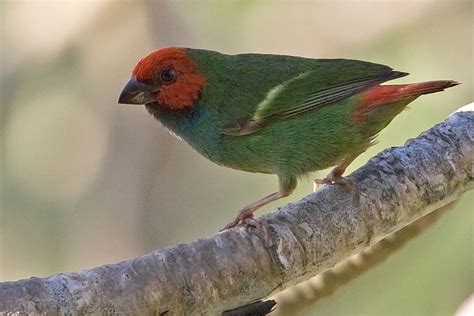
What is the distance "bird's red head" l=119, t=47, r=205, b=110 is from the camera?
380 cm

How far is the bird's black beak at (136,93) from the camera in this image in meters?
3.76

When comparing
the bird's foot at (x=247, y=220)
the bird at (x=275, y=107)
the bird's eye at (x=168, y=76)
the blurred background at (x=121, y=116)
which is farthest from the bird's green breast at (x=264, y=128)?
the blurred background at (x=121, y=116)

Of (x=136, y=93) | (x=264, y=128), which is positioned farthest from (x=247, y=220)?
(x=136, y=93)

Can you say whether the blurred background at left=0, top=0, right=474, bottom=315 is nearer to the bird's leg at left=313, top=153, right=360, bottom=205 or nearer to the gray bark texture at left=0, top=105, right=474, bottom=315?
the bird's leg at left=313, top=153, right=360, bottom=205

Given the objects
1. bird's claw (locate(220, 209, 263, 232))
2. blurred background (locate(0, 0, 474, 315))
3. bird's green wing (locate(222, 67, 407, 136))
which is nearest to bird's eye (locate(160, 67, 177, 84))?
bird's green wing (locate(222, 67, 407, 136))

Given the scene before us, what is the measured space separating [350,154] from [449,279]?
2.44 metres

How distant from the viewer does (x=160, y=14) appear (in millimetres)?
6430

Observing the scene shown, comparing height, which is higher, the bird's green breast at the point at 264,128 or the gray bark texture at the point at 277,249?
the bird's green breast at the point at 264,128

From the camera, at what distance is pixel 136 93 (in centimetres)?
379

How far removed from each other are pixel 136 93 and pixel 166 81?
0.47 ft

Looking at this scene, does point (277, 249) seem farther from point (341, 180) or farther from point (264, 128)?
point (264, 128)

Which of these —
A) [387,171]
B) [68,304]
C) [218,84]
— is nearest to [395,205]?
[387,171]

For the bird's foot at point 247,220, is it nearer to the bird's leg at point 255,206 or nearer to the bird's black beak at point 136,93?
the bird's leg at point 255,206

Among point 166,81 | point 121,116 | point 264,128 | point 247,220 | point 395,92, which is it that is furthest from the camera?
point 121,116
